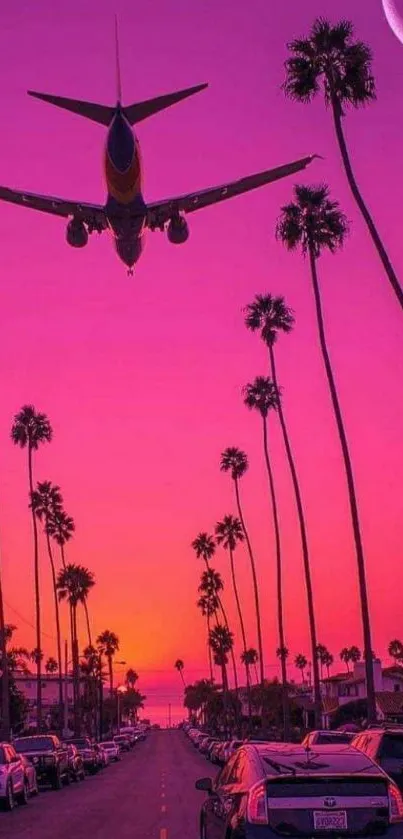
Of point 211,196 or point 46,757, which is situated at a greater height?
point 211,196

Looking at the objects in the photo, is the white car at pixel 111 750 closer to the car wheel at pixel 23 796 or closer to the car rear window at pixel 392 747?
the car wheel at pixel 23 796

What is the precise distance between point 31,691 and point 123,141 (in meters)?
160

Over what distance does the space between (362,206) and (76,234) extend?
9.21 metres

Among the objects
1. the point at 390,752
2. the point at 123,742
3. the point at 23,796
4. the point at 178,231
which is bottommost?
the point at 390,752

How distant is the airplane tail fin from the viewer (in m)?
23.7

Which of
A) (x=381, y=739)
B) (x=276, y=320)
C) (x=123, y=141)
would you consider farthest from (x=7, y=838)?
(x=276, y=320)

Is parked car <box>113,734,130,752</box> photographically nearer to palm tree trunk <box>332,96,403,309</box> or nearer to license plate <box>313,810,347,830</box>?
palm tree trunk <box>332,96,403,309</box>

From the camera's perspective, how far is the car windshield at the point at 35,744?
133 feet

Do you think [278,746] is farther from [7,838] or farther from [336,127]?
[336,127]

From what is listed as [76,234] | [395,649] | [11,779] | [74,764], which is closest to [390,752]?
[11,779]

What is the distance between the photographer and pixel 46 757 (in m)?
39.1

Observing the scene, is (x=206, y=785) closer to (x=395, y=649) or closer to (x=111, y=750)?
(x=111, y=750)

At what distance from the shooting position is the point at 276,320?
2373 inches

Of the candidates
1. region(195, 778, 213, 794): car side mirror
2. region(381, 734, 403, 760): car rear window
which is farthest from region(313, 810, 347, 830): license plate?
region(381, 734, 403, 760): car rear window
